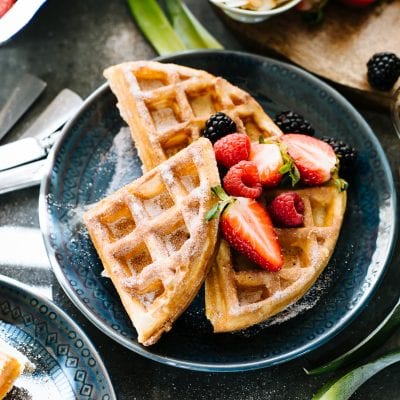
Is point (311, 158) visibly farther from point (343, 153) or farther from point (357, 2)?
point (357, 2)

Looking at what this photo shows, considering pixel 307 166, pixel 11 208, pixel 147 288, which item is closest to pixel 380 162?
pixel 307 166

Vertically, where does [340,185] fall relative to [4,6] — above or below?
below

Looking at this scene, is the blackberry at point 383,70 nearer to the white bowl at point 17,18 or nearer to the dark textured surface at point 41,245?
the dark textured surface at point 41,245

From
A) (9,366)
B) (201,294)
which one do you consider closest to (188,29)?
(201,294)

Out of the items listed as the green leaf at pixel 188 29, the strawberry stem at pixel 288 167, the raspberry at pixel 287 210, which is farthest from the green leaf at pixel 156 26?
the raspberry at pixel 287 210

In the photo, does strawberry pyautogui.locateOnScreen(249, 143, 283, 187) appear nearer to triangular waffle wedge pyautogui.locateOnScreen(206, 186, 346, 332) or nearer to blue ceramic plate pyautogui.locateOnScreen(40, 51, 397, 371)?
triangular waffle wedge pyautogui.locateOnScreen(206, 186, 346, 332)

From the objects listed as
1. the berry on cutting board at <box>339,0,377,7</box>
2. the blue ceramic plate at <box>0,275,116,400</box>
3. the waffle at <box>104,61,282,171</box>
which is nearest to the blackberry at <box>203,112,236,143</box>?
the waffle at <box>104,61,282,171</box>

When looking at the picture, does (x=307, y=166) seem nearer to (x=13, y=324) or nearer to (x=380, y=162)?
(x=380, y=162)

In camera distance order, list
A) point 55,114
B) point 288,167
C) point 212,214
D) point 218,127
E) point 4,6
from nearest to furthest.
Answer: point 212,214 < point 288,167 < point 218,127 < point 4,6 < point 55,114
